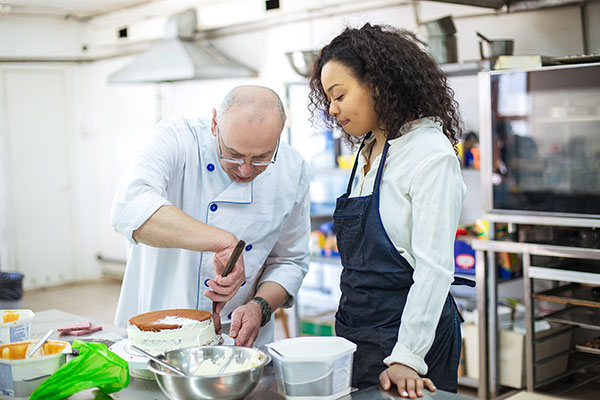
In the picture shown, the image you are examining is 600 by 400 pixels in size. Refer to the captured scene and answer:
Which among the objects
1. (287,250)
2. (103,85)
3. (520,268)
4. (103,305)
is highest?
(103,85)

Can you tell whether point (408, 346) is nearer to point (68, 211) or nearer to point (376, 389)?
point (376, 389)

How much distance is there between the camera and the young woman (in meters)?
1.63

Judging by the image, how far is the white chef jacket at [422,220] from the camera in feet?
5.16

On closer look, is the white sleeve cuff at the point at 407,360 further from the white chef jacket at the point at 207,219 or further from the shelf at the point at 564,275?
the shelf at the point at 564,275

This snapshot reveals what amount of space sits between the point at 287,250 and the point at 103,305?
475 centimetres

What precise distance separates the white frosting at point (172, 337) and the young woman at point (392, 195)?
1.49 feet

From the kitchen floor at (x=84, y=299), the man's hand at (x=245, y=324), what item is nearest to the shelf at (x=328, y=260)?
the kitchen floor at (x=84, y=299)

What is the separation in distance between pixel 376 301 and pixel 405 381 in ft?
1.11

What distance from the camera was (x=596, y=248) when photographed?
330cm

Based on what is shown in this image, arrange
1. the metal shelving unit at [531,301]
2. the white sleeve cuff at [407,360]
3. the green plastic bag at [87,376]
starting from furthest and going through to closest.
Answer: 1. the metal shelving unit at [531,301]
2. the white sleeve cuff at [407,360]
3. the green plastic bag at [87,376]

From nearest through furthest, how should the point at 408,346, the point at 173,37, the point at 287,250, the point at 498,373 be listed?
1. the point at 408,346
2. the point at 287,250
3. the point at 498,373
4. the point at 173,37

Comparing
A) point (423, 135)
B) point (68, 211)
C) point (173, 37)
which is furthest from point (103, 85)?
point (423, 135)

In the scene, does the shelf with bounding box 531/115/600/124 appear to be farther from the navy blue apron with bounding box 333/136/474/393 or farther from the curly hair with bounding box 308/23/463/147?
the navy blue apron with bounding box 333/136/474/393

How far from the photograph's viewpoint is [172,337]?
1.58 meters
